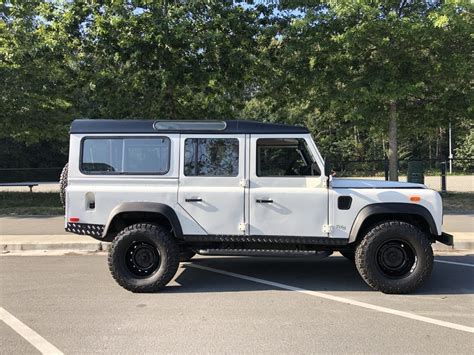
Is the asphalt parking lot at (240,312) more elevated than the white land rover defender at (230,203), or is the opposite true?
the white land rover defender at (230,203)

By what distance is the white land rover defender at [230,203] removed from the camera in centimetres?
622

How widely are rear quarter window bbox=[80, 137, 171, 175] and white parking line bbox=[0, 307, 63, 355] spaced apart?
204cm

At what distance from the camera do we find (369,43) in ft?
43.0

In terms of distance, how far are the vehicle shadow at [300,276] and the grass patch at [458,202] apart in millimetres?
5494

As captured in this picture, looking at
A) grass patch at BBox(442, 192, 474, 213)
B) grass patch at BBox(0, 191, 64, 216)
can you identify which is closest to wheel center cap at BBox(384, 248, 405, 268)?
grass patch at BBox(442, 192, 474, 213)

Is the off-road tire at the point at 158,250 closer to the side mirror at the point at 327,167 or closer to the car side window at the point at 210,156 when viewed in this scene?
the car side window at the point at 210,156

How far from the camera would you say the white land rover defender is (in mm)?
6219

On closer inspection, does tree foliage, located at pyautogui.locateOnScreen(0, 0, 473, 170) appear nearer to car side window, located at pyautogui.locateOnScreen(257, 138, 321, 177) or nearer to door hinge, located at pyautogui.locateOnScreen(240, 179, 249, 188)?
car side window, located at pyautogui.locateOnScreen(257, 138, 321, 177)

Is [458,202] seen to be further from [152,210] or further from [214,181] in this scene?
[152,210]

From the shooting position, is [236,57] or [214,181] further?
[236,57]

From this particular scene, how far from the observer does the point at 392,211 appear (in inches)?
242

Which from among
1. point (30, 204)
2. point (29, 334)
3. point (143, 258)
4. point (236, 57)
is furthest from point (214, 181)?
point (30, 204)

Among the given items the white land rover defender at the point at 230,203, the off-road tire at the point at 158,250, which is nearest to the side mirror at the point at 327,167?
the white land rover defender at the point at 230,203

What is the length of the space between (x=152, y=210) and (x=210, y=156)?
103 cm
